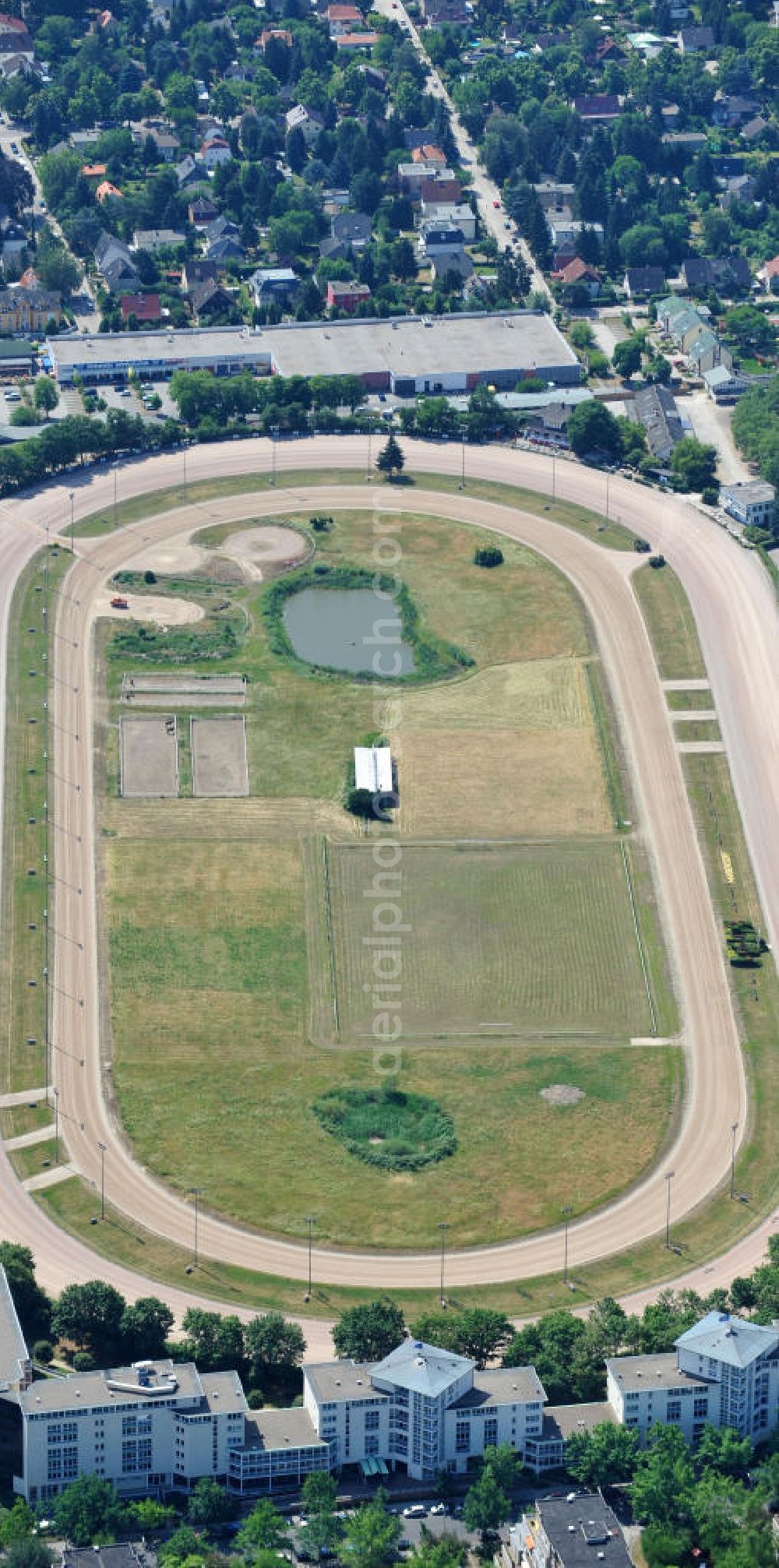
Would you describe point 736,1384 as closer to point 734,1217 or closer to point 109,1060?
point 734,1217

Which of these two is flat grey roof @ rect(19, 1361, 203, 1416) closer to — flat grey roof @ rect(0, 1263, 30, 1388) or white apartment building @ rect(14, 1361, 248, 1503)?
white apartment building @ rect(14, 1361, 248, 1503)

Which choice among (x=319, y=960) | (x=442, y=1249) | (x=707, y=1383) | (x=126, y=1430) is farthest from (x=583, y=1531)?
(x=319, y=960)

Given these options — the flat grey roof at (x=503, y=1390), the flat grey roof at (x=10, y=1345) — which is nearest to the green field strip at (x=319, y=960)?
the flat grey roof at (x=10, y=1345)

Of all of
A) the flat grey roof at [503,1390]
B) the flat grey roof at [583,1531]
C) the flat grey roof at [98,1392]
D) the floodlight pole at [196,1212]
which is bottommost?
the flat grey roof at [583,1531]

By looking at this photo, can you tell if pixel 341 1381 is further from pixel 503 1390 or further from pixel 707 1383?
pixel 707 1383

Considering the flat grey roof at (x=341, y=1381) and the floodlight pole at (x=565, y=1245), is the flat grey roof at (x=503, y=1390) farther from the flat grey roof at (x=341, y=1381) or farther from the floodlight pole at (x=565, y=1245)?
the floodlight pole at (x=565, y=1245)
